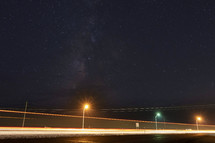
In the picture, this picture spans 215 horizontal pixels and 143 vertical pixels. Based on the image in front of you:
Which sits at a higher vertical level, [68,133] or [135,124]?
[135,124]

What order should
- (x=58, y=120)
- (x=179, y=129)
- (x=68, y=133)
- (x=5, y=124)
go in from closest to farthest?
1. (x=68, y=133)
2. (x=58, y=120)
3. (x=5, y=124)
4. (x=179, y=129)

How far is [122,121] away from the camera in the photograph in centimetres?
3681

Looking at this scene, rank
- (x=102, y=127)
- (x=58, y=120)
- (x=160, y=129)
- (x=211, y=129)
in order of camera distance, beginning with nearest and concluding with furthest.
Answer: (x=58, y=120) → (x=102, y=127) → (x=160, y=129) → (x=211, y=129)

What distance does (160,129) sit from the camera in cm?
4831

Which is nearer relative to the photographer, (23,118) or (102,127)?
(23,118)

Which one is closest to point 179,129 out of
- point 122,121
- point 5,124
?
point 122,121

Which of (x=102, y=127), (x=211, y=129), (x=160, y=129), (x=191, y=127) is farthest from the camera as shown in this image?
(x=211, y=129)

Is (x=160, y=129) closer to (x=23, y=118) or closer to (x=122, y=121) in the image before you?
(x=122, y=121)

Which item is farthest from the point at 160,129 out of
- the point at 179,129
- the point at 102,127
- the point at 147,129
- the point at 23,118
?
the point at 23,118

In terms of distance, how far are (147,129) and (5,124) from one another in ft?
94.4

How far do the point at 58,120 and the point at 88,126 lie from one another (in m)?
5.46

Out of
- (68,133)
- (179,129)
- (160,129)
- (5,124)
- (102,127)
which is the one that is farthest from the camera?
(179,129)

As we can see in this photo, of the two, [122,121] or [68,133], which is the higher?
[122,121]

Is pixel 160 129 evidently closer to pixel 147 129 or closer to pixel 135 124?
pixel 147 129
